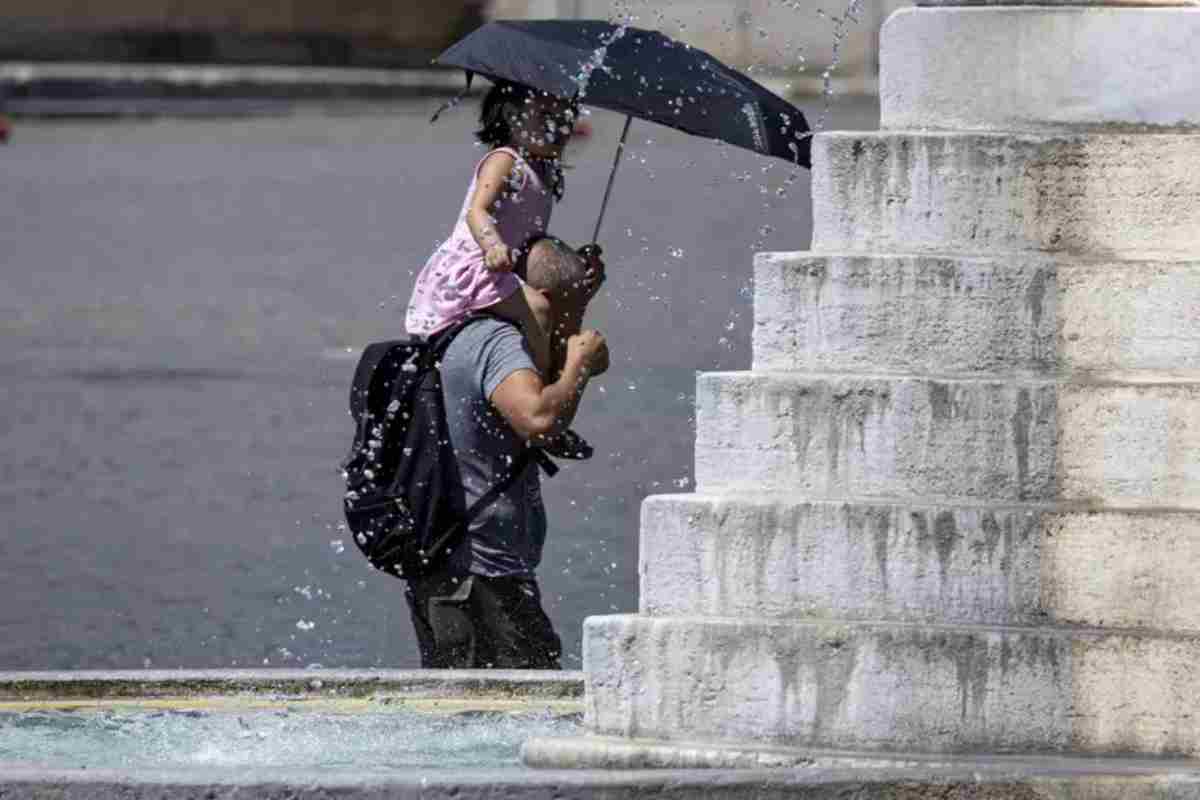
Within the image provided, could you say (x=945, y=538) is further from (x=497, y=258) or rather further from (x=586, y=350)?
(x=497, y=258)

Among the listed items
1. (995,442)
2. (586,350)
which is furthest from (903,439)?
(586,350)

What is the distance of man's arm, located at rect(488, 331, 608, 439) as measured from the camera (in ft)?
23.5

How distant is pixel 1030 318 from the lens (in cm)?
609

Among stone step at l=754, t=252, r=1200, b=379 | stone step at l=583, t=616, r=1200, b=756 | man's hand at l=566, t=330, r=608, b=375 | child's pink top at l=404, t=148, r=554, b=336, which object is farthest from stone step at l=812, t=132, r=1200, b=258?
child's pink top at l=404, t=148, r=554, b=336

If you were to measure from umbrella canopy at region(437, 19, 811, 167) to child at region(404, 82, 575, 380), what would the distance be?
0.09m

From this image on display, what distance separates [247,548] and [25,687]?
458 cm

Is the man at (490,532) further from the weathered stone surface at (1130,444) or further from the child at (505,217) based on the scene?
the weathered stone surface at (1130,444)

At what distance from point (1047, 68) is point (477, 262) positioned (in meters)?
1.68

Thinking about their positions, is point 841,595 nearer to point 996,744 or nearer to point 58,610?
point 996,744

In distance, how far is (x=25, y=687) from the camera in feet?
22.4

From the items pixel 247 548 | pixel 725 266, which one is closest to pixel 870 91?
pixel 725 266

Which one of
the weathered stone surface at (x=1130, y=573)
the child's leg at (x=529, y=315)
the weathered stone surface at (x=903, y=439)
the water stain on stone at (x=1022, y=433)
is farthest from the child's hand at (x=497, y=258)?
the weathered stone surface at (x=1130, y=573)

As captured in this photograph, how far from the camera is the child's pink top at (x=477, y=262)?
24.7 ft

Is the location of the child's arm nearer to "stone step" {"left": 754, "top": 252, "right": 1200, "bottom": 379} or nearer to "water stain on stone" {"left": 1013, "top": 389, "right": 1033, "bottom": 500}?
"stone step" {"left": 754, "top": 252, "right": 1200, "bottom": 379}
